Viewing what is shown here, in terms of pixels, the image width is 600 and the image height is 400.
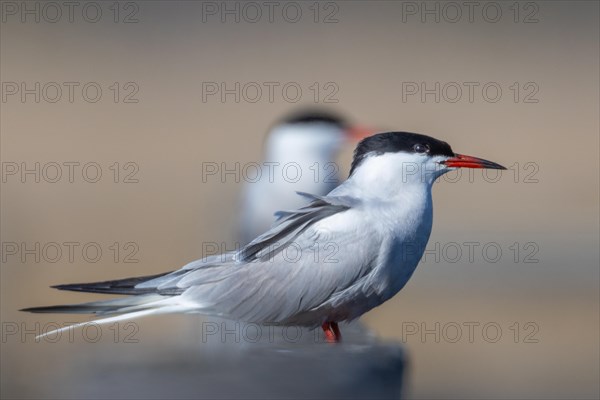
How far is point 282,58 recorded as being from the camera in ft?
23.2

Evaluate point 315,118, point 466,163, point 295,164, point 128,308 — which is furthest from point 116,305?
point 315,118

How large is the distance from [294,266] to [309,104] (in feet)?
12.1

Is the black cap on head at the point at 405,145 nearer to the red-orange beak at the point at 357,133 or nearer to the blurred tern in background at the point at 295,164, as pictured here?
the blurred tern in background at the point at 295,164

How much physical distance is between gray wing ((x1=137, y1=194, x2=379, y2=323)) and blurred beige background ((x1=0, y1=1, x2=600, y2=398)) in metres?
1.48

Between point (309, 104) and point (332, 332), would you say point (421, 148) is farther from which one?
point (309, 104)

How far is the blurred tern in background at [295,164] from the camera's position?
13.4ft

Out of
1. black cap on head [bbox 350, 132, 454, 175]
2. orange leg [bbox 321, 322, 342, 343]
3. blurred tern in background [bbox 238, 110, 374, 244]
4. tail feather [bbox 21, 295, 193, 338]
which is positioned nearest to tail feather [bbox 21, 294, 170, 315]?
tail feather [bbox 21, 295, 193, 338]

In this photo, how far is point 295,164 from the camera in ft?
14.5

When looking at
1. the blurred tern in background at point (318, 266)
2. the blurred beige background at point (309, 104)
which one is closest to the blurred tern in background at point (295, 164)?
the blurred beige background at point (309, 104)

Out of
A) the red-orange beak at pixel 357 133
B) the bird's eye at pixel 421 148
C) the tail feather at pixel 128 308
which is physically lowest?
the tail feather at pixel 128 308

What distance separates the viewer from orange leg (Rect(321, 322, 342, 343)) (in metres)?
2.63

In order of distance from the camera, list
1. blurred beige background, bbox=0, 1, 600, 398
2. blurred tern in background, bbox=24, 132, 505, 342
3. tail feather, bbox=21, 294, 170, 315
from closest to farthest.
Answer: tail feather, bbox=21, 294, 170, 315
blurred tern in background, bbox=24, 132, 505, 342
blurred beige background, bbox=0, 1, 600, 398

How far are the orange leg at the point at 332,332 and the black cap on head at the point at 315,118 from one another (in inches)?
71.2

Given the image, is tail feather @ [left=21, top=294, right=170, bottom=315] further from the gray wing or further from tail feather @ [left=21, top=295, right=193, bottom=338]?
the gray wing
